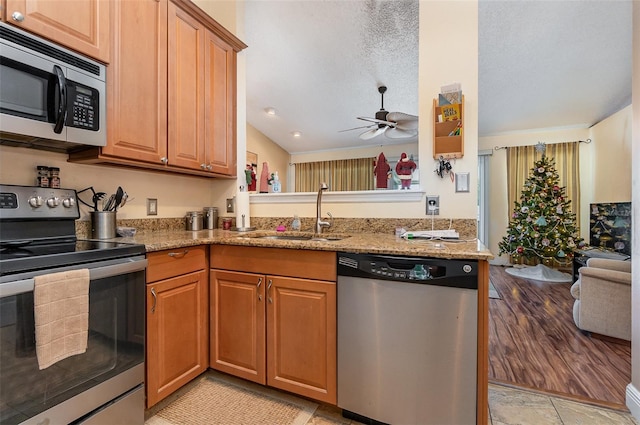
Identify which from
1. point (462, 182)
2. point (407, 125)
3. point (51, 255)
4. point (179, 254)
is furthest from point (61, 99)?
point (407, 125)

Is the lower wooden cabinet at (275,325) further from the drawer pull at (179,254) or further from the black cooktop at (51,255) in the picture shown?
the black cooktop at (51,255)

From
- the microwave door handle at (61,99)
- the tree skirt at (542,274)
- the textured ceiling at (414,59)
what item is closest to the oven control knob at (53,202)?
the microwave door handle at (61,99)

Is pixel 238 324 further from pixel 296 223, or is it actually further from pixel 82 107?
pixel 82 107

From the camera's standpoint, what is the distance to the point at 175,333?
5.13 feet

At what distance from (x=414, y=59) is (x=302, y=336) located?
10.8 feet

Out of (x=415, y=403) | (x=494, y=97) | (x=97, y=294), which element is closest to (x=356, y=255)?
(x=415, y=403)

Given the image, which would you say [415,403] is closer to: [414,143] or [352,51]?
[352,51]

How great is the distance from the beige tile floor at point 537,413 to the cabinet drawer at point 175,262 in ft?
3.39

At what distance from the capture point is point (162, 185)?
2135 mm

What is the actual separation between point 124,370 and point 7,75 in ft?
4.28

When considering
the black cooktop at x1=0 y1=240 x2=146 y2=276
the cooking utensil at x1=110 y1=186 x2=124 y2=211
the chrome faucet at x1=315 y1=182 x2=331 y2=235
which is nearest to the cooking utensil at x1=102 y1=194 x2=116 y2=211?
the cooking utensil at x1=110 y1=186 x2=124 y2=211

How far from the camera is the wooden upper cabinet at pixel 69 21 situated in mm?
1196

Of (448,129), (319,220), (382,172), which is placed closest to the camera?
(448,129)

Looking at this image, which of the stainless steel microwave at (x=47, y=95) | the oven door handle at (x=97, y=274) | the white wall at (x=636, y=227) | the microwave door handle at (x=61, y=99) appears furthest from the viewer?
the white wall at (x=636, y=227)
